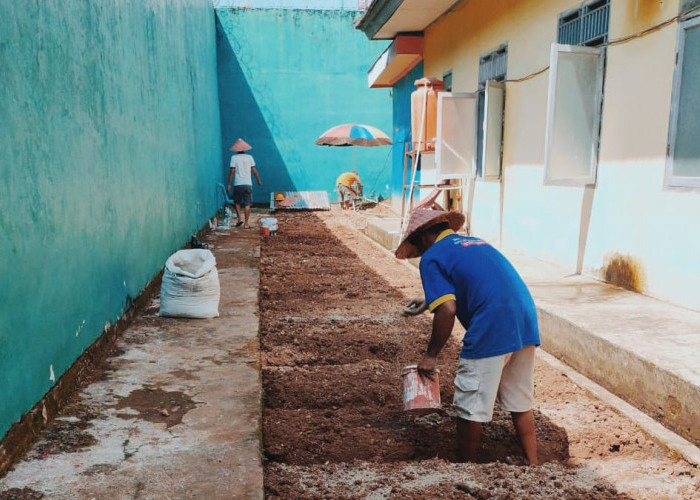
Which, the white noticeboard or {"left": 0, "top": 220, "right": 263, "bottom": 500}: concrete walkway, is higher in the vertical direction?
the white noticeboard

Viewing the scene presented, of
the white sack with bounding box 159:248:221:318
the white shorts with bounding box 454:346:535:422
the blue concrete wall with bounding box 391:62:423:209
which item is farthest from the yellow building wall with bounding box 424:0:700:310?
the blue concrete wall with bounding box 391:62:423:209

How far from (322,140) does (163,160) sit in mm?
7803

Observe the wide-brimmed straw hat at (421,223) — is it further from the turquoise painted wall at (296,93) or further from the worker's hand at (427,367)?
the turquoise painted wall at (296,93)

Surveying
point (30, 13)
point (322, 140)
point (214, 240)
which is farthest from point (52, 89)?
point (322, 140)

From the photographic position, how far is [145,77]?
221 inches

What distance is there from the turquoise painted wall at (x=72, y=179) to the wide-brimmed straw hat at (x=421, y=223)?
1.79 metres

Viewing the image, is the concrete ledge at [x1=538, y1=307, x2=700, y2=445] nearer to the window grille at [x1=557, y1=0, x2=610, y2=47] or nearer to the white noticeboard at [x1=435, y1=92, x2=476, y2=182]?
the window grille at [x1=557, y1=0, x2=610, y2=47]

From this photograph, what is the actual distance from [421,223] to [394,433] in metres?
1.21

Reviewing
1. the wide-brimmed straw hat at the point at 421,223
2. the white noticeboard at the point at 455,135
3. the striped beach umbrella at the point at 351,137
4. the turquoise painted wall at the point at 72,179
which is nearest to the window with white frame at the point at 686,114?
the wide-brimmed straw hat at the point at 421,223

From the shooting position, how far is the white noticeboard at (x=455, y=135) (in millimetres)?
8062

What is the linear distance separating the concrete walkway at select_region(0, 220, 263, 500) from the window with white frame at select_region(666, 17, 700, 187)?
3.48 metres

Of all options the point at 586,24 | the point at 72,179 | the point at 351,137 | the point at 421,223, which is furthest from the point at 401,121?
the point at 421,223

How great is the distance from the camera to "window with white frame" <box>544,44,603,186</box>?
209 inches

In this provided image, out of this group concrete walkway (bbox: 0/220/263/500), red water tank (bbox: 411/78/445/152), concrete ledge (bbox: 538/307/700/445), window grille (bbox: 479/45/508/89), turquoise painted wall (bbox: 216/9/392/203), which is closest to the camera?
concrete walkway (bbox: 0/220/263/500)
